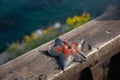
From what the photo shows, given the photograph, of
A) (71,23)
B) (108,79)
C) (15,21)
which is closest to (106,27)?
(108,79)

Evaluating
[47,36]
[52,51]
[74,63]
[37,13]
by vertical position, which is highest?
[37,13]

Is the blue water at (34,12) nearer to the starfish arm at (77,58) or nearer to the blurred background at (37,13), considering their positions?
the blurred background at (37,13)

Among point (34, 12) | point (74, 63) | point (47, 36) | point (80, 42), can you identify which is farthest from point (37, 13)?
point (74, 63)

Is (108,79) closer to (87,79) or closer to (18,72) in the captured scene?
(87,79)

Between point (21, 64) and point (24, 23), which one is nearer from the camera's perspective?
point (21, 64)

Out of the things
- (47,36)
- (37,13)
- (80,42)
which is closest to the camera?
A: (80,42)

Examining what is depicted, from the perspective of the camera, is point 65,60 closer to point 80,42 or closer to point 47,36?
point 80,42

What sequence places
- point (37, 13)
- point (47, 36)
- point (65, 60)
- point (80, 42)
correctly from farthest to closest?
point (37, 13) < point (47, 36) < point (80, 42) < point (65, 60)
